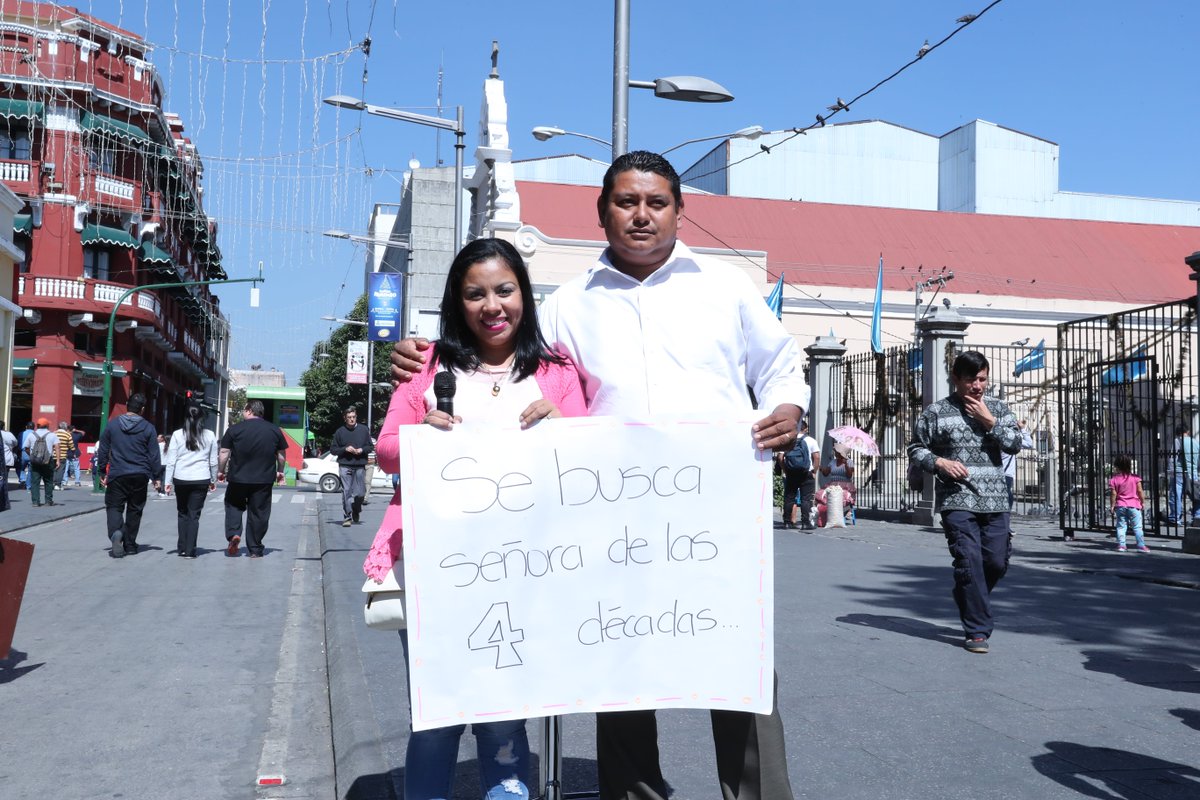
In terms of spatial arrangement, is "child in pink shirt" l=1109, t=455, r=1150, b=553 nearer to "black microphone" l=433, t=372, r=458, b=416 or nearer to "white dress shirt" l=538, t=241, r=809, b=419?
"white dress shirt" l=538, t=241, r=809, b=419

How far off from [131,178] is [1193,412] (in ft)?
132

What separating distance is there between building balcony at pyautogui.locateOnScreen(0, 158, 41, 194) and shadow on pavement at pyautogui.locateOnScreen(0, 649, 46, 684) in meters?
37.7

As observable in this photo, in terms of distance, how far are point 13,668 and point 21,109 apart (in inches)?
1450

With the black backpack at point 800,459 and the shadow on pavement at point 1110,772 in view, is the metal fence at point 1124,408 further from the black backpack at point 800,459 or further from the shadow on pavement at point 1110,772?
the shadow on pavement at point 1110,772

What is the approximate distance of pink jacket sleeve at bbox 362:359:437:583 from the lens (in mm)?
3025

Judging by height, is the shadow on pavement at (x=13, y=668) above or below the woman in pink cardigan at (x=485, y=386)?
below

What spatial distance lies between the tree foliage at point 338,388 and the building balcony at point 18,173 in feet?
102

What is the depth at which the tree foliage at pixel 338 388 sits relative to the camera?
72.6m

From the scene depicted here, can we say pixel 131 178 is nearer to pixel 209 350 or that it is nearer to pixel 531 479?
pixel 209 350

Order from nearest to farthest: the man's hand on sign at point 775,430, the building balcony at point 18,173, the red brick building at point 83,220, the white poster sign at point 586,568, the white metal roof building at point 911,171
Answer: the white poster sign at point 586,568 < the man's hand on sign at point 775,430 < the red brick building at point 83,220 < the building balcony at point 18,173 < the white metal roof building at point 911,171

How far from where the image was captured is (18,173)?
4028cm

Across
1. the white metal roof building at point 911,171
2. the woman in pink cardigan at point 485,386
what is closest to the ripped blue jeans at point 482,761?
the woman in pink cardigan at point 485,386

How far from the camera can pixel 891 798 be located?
12.7 feet

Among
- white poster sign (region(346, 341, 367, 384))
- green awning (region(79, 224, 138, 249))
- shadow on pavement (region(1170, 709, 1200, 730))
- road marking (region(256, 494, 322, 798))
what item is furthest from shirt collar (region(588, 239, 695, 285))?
white poster sign (region(346, 341, 367, 384))
